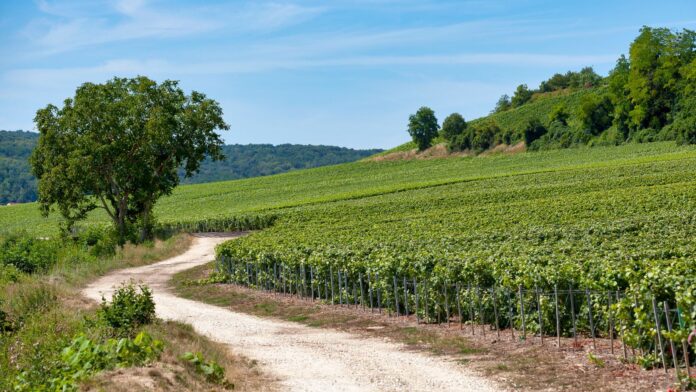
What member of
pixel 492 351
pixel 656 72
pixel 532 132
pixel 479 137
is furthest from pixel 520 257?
pixel 479 137

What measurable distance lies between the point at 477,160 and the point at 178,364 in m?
100

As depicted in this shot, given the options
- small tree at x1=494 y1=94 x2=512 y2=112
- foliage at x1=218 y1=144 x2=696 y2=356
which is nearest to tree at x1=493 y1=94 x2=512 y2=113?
small tree at x1=494 y1=94 x2=512 y2=112

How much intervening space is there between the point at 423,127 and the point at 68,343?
420ft

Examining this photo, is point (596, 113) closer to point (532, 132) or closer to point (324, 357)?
point (532, 132)

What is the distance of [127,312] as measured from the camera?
20.0 m

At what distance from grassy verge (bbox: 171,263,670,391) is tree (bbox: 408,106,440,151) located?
11258cm

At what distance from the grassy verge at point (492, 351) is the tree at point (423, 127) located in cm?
11258

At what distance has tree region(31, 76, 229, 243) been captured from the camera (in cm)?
5834

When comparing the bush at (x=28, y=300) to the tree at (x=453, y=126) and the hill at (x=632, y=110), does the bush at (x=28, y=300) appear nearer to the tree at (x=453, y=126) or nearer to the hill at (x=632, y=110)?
the hill at (x=632, y=110)

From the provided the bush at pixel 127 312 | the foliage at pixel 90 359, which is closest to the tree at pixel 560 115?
the bush at pixel 127 312

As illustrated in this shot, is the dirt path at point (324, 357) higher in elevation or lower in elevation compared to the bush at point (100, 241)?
lower

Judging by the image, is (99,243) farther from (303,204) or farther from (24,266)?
(303,204)

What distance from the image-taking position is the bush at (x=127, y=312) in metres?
19.7

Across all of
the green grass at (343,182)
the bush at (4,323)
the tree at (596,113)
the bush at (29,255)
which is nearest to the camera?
the bush at (4,323)
